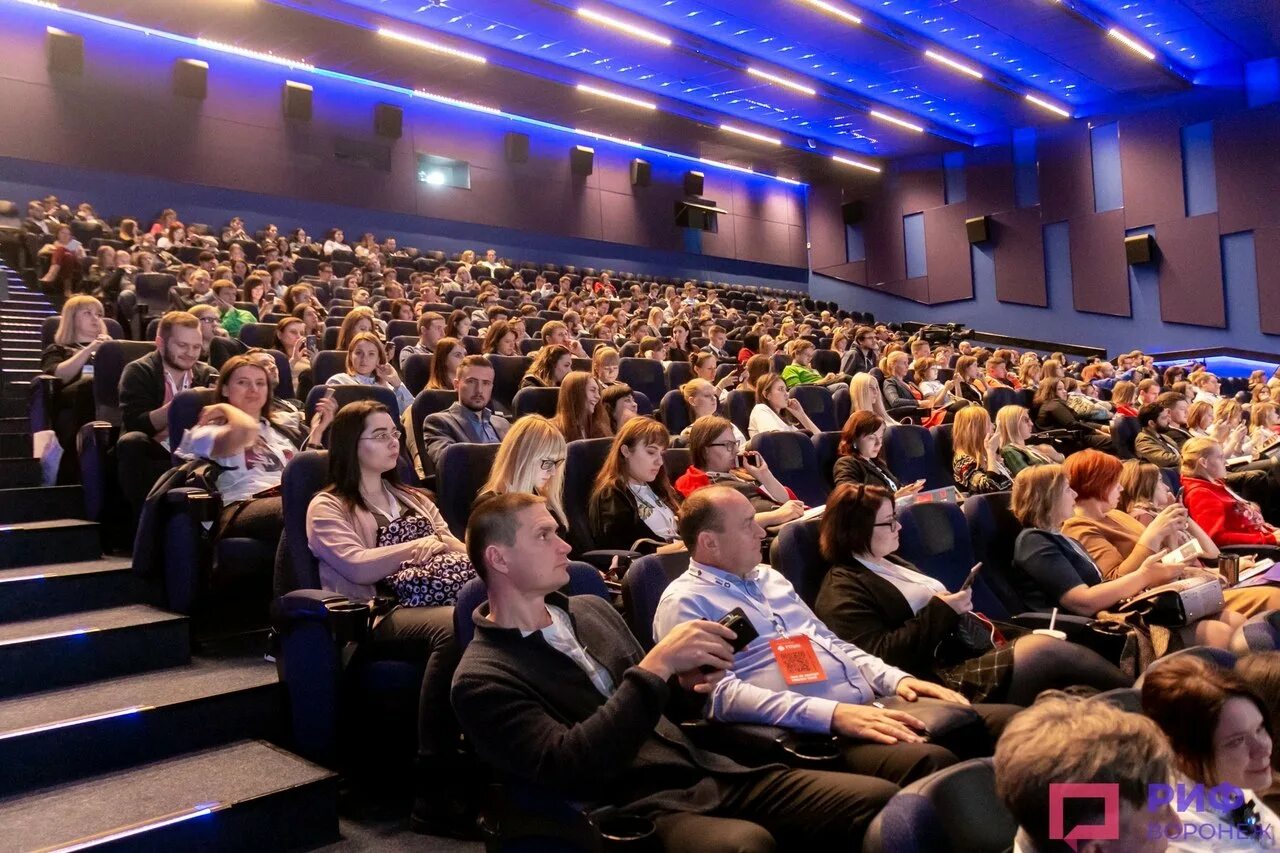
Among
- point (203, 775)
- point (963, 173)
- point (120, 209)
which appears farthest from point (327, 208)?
point (203, 775)

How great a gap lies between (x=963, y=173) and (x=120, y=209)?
11403 millimetres

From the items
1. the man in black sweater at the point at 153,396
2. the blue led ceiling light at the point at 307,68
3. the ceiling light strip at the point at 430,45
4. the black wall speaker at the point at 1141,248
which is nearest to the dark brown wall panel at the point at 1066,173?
the black wall speaker at the point at 1141,248

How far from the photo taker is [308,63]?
11047mm

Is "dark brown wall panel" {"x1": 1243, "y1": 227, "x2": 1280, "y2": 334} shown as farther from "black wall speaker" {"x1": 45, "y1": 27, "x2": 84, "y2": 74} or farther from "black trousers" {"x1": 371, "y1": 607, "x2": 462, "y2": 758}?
"black wall speaker" {"x1": 45, "y1": 27, "x2": 84, "y2": 74}

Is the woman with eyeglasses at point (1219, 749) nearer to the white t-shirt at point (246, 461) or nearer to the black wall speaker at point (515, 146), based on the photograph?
the white t-shirt at point (246, 461)

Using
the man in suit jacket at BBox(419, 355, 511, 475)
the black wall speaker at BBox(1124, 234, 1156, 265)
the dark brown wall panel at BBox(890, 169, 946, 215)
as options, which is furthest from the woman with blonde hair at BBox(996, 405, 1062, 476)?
the dark brown wall panel at BBox(890, 169, 946, 215)

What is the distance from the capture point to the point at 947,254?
15.1 metres

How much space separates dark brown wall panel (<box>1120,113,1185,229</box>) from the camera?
1235 cm

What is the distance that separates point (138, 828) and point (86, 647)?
2.85ft

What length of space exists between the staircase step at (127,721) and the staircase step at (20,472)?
146 centimetres

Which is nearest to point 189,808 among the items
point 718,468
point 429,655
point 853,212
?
point 429,655

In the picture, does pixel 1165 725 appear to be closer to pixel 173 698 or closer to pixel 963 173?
pixel 173 698

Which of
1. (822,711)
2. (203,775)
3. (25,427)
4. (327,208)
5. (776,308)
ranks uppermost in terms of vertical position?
(327,208)

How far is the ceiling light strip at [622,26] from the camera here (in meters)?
9.38
